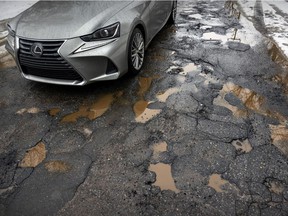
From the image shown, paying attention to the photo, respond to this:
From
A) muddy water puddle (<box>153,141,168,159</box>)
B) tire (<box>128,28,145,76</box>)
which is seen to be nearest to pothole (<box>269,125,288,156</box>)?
muddy water puddle (<box>153,141,168,159</box>)

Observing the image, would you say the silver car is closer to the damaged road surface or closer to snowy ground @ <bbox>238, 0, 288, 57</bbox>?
the damaged road surface

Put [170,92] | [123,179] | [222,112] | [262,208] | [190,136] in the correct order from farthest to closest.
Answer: [170,92], [222,112], [190,136], [123,179], [262,208]

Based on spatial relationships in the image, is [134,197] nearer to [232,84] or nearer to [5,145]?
[5,145]

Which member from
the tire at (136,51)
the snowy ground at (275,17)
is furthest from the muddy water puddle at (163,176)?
the snowy ground at (275,17)

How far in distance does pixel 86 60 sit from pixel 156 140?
→ 54.0 inches

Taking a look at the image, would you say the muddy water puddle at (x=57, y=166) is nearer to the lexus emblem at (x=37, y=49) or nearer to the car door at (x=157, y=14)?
the lexus emblem at (x=37, y=49)

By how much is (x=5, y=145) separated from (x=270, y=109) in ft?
11.1

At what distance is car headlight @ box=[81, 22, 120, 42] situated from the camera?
10.8ft

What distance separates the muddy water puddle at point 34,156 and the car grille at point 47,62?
0.98 metres

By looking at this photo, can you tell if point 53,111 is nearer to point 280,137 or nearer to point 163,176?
point 163,176

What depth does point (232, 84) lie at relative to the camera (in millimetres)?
3824

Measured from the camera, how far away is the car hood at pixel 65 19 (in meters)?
3.28

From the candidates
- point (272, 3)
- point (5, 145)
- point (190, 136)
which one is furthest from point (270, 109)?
point (272, 3)

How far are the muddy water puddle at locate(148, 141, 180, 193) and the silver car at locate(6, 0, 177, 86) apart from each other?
4.36 ft
